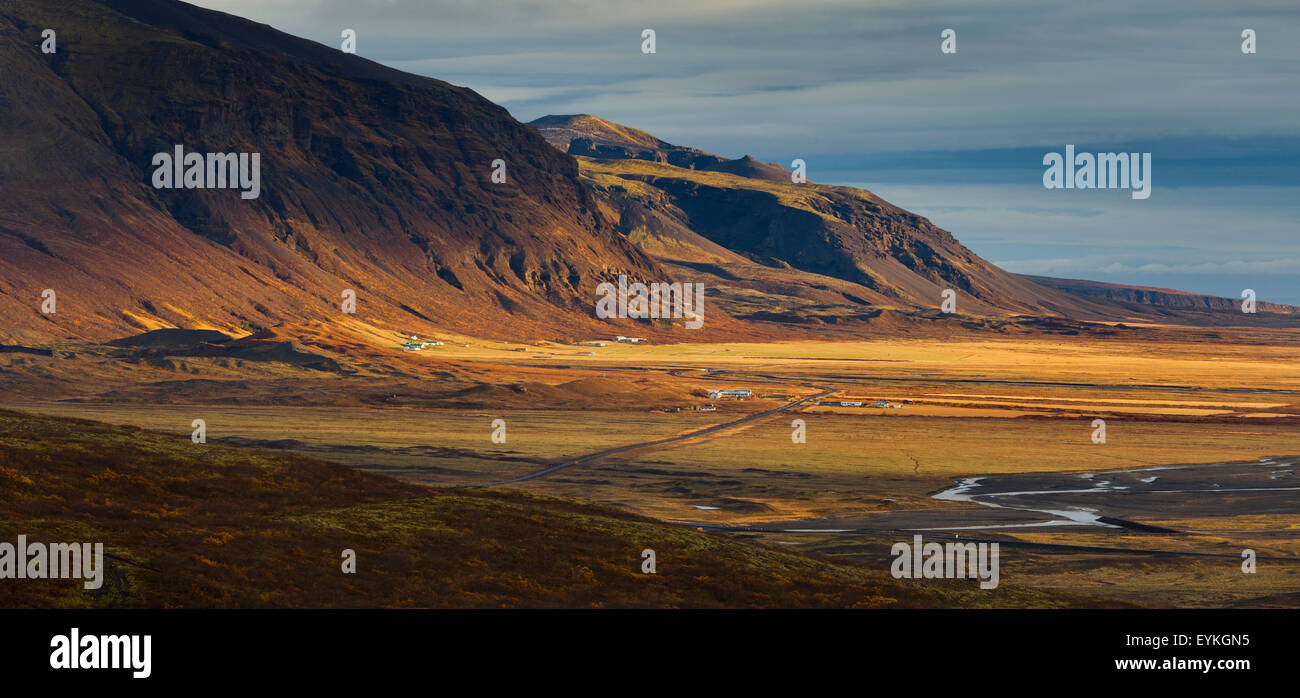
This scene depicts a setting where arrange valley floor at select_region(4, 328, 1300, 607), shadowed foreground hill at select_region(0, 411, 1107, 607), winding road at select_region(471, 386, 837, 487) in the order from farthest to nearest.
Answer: winding road at select_region(471, 386, 837, 487), valley floor at select_region(4, 328, 1300, 607), shadowed foreground hill at select_region(0, 411, 1107, 607)

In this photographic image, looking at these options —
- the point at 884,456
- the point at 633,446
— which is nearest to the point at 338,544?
the point at 633,446

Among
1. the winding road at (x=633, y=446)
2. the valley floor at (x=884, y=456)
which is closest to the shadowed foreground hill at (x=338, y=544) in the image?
the valley floor at (x=884, y=456)

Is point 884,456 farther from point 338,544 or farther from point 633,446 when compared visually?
point 338,544

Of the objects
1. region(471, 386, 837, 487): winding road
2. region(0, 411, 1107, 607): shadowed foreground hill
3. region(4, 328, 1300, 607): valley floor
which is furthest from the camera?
region(471, 386, 837, 487): winding road

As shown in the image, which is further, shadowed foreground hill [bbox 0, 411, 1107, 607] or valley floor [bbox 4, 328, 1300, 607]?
valley floor [bbox 4, 328, 1300, 607]

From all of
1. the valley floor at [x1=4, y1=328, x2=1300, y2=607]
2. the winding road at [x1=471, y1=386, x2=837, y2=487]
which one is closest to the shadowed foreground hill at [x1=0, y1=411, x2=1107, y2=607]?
the valley floor at [x1=4, y1=328, x2=1300, y2=607]

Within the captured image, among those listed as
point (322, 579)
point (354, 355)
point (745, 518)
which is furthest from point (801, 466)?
point (354, 355)

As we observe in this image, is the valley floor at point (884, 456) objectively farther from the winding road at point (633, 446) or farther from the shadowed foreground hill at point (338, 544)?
the shadowed foreground hill at point (338, 544)

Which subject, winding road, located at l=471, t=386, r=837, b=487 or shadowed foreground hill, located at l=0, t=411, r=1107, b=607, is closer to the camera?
shadowed foreground hill, located at l=0, t=411, r=1107, b=607

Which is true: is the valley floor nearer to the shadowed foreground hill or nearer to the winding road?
the winding road
